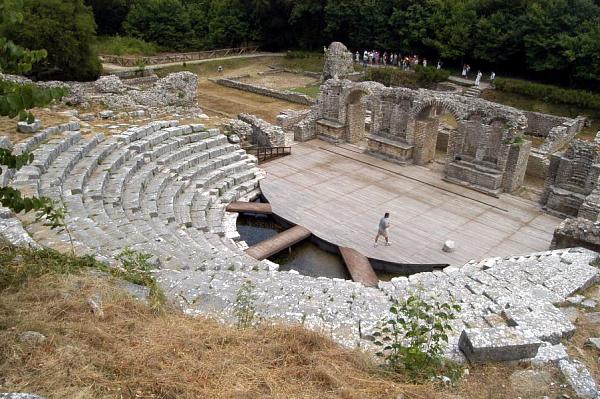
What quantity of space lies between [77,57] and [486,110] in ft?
69.4

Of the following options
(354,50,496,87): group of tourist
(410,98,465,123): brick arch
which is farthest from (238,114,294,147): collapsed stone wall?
(354,50,496,87): group of tourist

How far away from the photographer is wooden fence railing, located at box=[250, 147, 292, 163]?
56.1 ft

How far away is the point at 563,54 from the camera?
2708cm

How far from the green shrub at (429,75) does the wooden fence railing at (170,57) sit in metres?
16.5

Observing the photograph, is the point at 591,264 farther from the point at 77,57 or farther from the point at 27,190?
the point at 77,57

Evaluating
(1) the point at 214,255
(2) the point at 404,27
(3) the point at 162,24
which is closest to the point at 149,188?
(1) the point at 214,255

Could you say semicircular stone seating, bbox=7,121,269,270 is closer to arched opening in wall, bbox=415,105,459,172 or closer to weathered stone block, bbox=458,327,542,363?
weathered stone block, bbox=458,327,542,363

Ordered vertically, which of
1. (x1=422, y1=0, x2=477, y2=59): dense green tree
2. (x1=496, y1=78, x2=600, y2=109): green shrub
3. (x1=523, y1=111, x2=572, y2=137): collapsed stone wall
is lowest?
(x1=523, y1=111, x2=572, y2=137): collapsed stone wall

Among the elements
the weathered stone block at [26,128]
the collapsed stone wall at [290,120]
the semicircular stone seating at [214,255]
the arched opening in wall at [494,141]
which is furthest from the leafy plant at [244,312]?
the collapsed stone wall at [290,120]

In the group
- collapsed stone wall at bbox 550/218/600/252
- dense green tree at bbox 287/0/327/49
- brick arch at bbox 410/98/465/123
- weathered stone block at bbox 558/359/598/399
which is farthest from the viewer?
dense green tree at bbox 287/0/327/49

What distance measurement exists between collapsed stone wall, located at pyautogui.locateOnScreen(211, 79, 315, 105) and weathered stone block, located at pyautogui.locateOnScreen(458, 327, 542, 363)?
21556mm

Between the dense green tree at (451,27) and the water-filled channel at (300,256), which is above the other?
the dense green tree at (451,27)

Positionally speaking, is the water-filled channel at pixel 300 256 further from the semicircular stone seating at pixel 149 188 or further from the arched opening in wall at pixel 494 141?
the arched opening in wall at pixel 494 141

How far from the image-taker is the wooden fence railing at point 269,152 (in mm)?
17094
